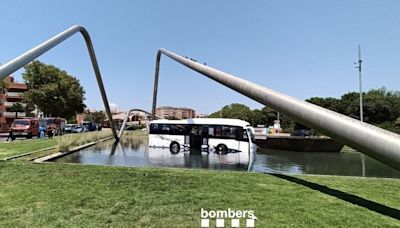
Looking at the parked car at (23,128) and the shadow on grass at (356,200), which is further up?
the parked car at (23,128)

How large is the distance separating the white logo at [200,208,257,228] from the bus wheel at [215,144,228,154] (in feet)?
53.1

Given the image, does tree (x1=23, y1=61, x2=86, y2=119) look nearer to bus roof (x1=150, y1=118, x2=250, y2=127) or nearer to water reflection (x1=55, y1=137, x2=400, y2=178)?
bus roof (x1=150, y1=118, x2=250, y2=127)

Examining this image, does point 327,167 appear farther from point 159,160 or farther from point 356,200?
point 356,200

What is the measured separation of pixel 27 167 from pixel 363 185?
9.52 m

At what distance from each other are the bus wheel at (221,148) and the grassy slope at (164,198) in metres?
12.5

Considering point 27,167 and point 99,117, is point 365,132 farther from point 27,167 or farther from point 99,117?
point 99,117

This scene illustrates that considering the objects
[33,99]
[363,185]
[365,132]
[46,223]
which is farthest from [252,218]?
[33,99]

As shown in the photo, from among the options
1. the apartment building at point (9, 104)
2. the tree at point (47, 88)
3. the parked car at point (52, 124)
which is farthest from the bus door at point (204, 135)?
the apartment building at point (9, 104)

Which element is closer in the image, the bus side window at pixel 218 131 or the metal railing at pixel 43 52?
the metal railing at pixel 43 52

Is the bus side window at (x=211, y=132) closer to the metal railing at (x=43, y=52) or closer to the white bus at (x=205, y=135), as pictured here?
the white bus at (x=205, y=135)

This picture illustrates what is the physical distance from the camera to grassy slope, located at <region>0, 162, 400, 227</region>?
5293 millimetres

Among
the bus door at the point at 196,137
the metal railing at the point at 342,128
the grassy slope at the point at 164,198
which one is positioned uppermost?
the metal railing at the point at 342,128

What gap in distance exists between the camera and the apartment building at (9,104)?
A: 225ft

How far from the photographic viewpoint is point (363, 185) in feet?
28.1
